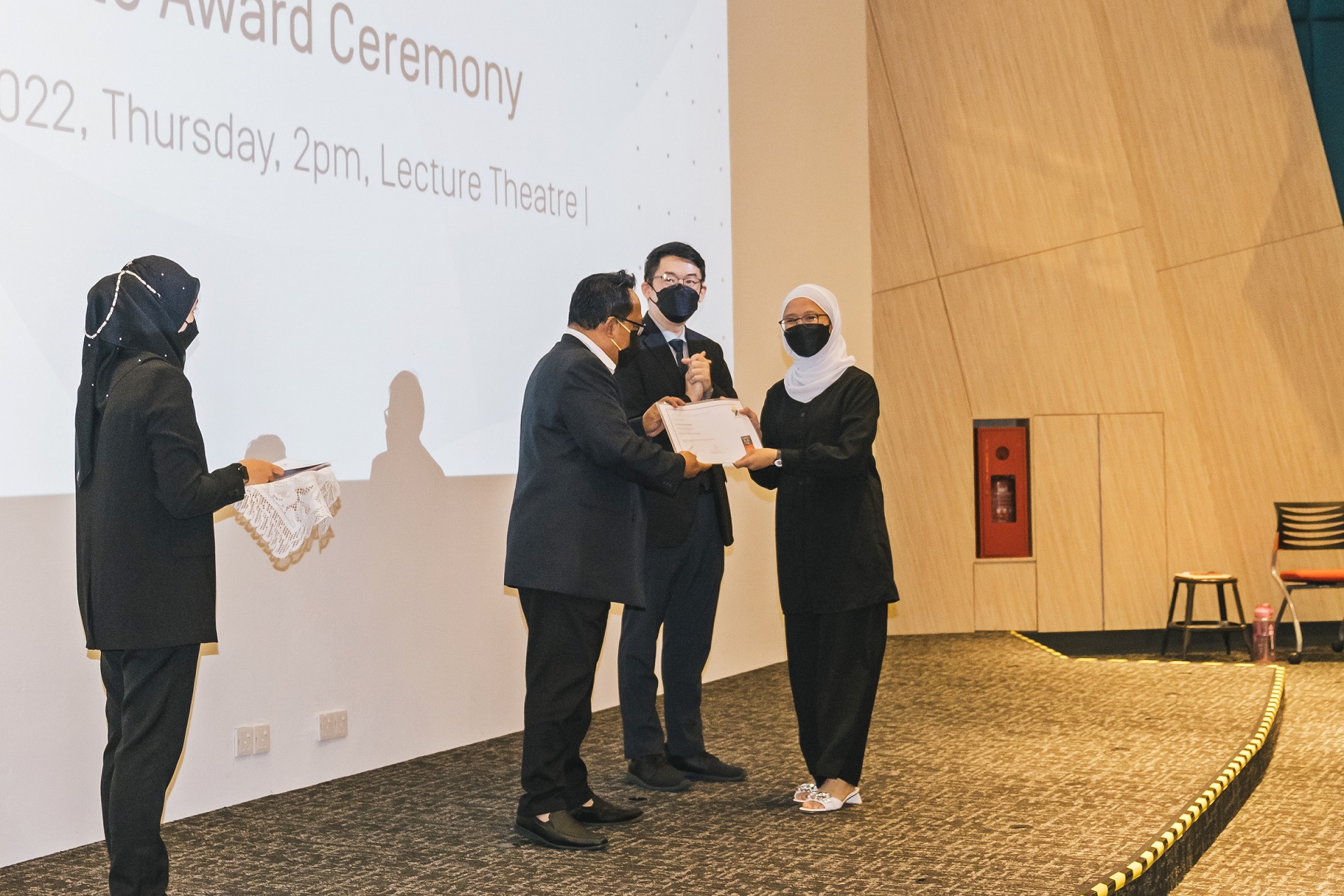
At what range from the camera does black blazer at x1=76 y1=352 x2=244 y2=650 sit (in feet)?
8.07

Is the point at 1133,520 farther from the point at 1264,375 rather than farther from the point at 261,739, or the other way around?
the point at 261,739

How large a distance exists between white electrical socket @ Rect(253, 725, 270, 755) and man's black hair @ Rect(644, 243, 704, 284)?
67.8 inches

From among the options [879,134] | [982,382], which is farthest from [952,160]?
[982,382]

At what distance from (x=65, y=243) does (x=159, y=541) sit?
1.06 metres

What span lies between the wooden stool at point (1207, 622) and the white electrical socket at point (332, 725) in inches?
184

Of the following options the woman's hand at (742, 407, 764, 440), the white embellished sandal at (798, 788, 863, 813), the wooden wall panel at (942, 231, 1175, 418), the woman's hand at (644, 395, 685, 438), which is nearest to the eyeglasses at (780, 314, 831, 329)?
the woman's hand at (742, 407, 764, 440)

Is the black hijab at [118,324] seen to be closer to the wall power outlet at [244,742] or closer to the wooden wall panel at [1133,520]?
the wall power outlet at [244,742]

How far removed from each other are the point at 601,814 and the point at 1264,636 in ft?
14.3

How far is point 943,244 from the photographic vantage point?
7.41 metres

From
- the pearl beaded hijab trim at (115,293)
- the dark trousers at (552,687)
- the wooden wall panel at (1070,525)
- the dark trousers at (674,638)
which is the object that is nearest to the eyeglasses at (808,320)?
the dark trousers at (674,638)

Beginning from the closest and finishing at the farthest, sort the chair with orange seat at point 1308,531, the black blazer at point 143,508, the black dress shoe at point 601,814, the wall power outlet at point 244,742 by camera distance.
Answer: the black blazer at point 143,508 → the black dress shoe at point 601,814 → the wall power outlet at point 244,742 → the chair with orange seat at point 1308,531

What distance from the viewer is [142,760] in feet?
8.19

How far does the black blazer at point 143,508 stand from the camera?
2.46 metres

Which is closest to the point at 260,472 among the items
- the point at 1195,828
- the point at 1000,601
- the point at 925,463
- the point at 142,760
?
the point at 142,760
